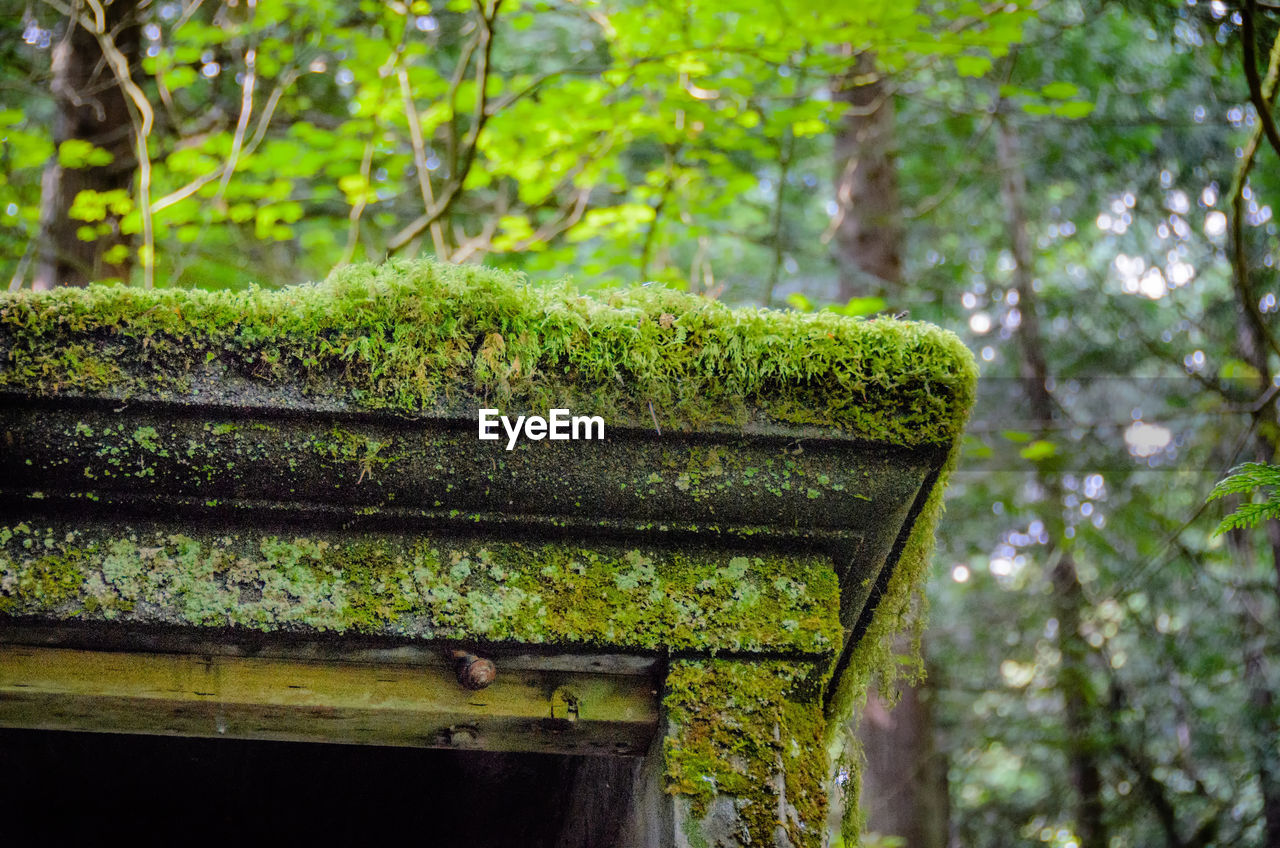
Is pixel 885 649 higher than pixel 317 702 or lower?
higher

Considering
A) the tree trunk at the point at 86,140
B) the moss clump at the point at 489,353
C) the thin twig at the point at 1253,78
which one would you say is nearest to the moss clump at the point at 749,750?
the moss clump at the point at 489,353

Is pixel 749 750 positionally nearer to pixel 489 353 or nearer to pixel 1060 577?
pixel 489 353

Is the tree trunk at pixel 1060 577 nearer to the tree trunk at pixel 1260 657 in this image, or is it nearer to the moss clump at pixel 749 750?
the tree trunk at pixel 1260 657

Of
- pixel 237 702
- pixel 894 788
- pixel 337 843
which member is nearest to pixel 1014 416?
pixel 894 788

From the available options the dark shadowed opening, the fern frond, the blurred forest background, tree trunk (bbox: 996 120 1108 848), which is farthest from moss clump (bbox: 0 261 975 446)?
tree trunk (bbox: 996 120 1108 848)

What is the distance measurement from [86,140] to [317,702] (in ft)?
15.8

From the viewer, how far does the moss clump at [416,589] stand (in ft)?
4.22

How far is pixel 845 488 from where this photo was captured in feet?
A: 4.52

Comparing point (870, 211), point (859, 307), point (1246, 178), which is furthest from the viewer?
point (870, 211)

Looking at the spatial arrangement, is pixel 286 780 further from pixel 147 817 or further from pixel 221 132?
pixel 221 132

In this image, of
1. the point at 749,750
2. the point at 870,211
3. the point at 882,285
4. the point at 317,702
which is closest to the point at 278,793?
the point at 317,702

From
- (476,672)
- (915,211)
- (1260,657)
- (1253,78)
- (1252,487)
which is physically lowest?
(476,672)

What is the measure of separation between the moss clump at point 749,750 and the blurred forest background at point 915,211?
2111 mm

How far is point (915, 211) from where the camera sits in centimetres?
723
